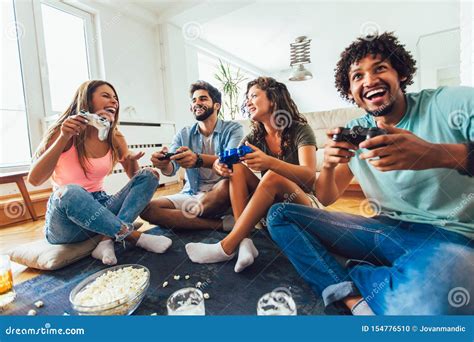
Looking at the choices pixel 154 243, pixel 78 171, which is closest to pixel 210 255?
pixel 154 243

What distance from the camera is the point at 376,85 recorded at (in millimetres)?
576

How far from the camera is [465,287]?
0.44 m

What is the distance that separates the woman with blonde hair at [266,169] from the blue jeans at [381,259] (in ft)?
0.45

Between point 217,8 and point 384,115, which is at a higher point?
point 217,8

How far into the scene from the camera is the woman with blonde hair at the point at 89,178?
0.81 metres

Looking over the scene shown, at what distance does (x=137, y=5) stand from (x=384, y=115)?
1.38 m

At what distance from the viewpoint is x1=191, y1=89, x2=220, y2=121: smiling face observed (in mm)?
1146

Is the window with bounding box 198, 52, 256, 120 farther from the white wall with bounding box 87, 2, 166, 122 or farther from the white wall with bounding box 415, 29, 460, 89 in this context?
the white wall with bounding box 415, 29, 460, 89

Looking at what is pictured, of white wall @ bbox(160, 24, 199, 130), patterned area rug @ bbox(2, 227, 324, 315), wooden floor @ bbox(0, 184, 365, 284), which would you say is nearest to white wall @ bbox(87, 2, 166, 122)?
white wall @ bbox(160, 24, 199, 130)

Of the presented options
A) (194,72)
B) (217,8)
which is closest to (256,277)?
(217,8)

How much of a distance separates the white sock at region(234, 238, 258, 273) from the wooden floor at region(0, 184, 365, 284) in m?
0.35

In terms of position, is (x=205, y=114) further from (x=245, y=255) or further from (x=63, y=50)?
(x=63, y=50)

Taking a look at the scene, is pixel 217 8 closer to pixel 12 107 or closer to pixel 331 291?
pixel 331 291

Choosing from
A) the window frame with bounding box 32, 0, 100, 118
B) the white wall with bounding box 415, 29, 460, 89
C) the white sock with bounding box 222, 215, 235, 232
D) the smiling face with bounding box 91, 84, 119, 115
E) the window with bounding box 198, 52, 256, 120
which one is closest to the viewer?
the white wall with bounding box 415, 29, 460, 89
